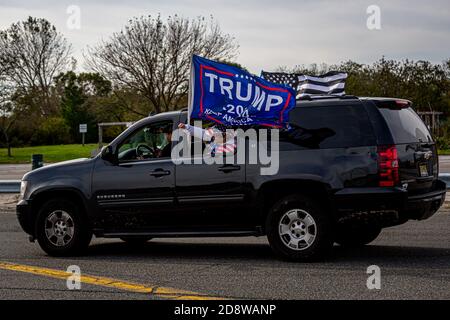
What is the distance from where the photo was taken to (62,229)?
365 inches

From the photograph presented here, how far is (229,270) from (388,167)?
2.06 metres

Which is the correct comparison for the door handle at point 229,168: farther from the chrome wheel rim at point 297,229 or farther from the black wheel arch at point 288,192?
the chrome wheel rim at point 297,229

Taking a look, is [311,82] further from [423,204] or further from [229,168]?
[423,204]

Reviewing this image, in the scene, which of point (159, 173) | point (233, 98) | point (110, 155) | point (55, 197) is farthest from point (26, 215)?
point (233, 98)

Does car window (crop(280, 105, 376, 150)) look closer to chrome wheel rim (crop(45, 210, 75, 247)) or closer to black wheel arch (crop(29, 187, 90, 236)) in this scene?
black wheel arch (crop(29, 187, 90, 236))

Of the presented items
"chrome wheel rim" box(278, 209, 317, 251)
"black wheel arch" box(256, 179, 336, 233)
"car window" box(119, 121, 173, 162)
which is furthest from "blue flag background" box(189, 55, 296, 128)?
"chrome wheel rim" box(278, 209, 317, 251)

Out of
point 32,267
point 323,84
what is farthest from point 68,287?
point 323,84

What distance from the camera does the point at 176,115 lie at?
29.4 feet

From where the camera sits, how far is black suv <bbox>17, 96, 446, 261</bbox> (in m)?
7.90

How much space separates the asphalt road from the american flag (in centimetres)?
216

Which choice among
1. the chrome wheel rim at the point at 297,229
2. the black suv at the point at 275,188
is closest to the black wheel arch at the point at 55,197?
the black suv at the point at 275,188

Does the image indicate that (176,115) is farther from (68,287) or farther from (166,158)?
(68,287)

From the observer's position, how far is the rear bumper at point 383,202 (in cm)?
774

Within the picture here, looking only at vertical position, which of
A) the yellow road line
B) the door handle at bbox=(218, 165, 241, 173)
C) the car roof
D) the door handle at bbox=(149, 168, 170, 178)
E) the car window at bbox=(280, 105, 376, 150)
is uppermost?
the car roof
